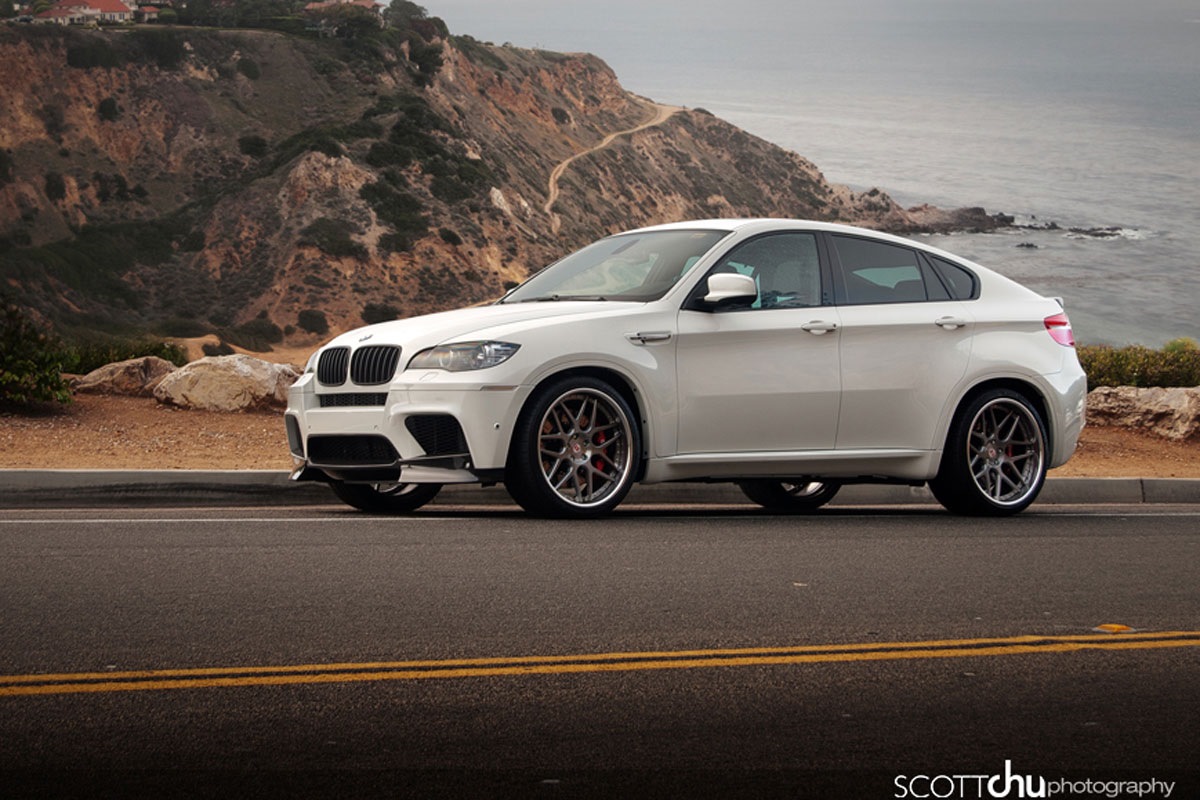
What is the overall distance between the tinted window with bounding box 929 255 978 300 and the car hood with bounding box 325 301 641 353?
2.43 metres

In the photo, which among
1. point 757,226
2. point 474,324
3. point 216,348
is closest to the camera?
point 474,324

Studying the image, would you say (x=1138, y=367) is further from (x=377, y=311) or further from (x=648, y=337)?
(x=377, y=311)

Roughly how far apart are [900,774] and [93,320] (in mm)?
68573

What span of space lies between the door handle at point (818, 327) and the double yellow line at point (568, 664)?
148 inches

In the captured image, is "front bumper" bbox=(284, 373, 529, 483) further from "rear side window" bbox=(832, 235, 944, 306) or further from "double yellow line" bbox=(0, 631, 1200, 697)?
"double yellow line" bbox=(0, 631, 1200, 697)

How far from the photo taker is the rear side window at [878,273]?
9.80 meters

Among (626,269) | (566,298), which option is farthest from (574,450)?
(626,269)

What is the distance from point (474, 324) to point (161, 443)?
22.6 feet

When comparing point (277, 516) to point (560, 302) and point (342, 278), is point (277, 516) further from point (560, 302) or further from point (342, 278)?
point (342, 278)

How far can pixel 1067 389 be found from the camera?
10.4m

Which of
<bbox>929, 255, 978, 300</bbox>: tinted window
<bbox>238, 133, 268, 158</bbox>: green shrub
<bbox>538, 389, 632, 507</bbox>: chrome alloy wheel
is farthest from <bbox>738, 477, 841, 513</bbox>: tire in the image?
<bbox>238, 133, 268, 158</bbox>: green shrub

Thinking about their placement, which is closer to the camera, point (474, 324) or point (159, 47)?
point (474, 324)

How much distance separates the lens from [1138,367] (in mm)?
21984

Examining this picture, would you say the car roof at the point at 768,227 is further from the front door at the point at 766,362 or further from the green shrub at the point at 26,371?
the green shrub at the point at 26,371
